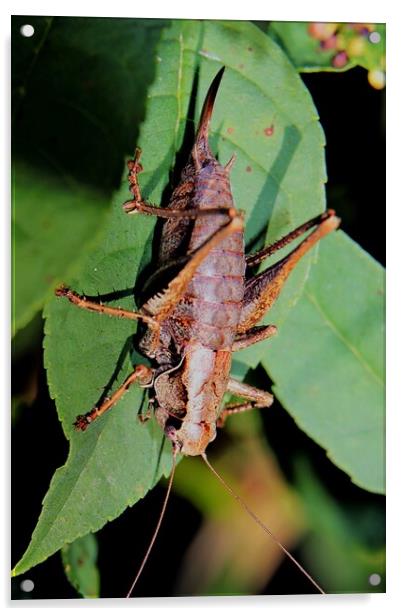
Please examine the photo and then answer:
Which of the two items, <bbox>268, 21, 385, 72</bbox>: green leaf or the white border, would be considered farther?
<bbox>268, 21, 385, 72</bbox>: green leaf

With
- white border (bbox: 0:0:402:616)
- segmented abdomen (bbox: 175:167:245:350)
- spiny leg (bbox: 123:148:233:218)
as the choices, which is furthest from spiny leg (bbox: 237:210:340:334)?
white border (bbox: 0:0:402:616)

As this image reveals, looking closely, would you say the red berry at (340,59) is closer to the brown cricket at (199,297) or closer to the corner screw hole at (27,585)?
the brown cricket at (199,297)

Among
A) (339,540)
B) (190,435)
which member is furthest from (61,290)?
(339,540)

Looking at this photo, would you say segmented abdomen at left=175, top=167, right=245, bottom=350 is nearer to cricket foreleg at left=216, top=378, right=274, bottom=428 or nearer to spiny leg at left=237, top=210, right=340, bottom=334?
spiny leg at left=237, top=210, right=340, bottom=334

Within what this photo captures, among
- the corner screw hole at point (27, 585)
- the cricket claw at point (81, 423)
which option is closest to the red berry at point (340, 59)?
the cricket claw at point (81, 423)
